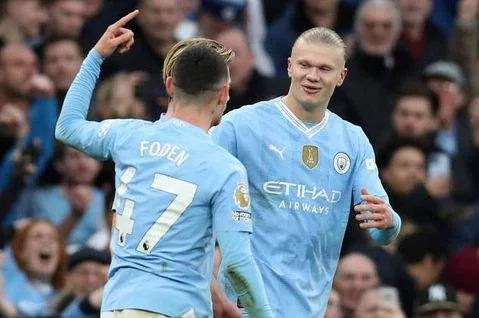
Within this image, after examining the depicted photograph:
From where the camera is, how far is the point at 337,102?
584 inches

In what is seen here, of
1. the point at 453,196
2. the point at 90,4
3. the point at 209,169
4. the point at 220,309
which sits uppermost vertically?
the point at 90,4

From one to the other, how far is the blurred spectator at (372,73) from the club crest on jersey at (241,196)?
7.20 meters

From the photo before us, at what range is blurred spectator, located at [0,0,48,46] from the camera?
14383 mm

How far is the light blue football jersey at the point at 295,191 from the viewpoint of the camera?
8.59 metres

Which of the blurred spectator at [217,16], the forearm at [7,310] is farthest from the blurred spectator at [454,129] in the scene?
the forearm at [7,310]

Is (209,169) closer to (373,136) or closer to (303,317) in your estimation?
(303,317)

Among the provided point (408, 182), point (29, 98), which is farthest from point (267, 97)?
point (29, 98)

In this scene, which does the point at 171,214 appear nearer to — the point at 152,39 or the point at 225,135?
the point at 225,135

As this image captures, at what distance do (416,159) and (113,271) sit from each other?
275 inches

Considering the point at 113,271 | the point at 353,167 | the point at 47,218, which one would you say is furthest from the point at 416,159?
the point at 113,271

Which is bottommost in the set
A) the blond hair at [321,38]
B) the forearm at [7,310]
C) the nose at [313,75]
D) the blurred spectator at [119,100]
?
the forearm at [7,310]

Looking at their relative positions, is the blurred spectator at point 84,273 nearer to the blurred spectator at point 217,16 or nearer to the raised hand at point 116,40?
the blurred spectator at point 217,16

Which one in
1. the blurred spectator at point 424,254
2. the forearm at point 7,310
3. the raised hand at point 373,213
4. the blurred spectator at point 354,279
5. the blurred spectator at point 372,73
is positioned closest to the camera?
the raised hand at point 373,213

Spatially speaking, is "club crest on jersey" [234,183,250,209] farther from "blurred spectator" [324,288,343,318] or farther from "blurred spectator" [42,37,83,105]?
"blurred spectator" [42,37,83,105]
